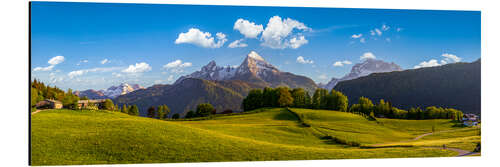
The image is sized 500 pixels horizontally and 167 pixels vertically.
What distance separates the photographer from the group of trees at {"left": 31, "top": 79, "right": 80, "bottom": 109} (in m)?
13.2

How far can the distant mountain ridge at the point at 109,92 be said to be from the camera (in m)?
14.7

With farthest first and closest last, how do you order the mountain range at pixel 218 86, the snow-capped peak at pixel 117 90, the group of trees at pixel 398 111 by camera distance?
the group of trees at pixel 398 111, the mountain range at pixel 218 86, the snow-capped peak at pixel 117 90

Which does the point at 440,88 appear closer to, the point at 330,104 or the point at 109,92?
the point at 330,104

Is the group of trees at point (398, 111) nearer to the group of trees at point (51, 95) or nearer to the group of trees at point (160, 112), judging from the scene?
the group of trees at point (160, 112)

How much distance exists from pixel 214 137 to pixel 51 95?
6790 millimetres

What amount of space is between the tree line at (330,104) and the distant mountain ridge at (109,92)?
5825mm

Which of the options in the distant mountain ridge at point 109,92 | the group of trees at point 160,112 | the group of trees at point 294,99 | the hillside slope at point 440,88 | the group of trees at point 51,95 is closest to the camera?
the group of trees at point 51,95

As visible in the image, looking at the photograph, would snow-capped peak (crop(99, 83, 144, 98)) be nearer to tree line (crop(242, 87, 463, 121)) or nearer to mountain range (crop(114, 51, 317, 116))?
mountain range (crop(114, 51, 317, 116))

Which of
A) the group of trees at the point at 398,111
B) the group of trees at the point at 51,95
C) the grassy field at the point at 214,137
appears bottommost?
the grassy field at the point at 214,137

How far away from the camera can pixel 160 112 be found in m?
16.4

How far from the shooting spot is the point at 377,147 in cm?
1559

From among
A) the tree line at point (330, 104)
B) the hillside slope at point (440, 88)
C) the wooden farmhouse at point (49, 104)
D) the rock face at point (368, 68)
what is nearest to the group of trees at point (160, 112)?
the wooden farmhouse at point (49, 104)

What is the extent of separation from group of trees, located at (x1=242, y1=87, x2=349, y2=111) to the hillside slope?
574 millimetres

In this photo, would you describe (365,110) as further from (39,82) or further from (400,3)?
(39,82)
